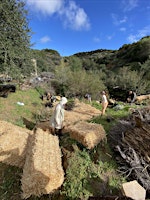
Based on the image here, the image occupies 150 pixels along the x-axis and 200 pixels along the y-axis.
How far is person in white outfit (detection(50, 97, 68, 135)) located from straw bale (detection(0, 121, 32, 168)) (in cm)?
116

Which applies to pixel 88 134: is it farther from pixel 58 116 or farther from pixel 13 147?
pixel 13 147

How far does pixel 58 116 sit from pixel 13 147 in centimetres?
193

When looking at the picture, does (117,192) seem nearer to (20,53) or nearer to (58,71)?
(20,53)

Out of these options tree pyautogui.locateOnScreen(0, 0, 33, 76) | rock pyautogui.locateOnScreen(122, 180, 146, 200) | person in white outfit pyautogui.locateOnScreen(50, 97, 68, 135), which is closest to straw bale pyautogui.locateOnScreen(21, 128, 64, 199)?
rock pyautogui.locateOnScreen(122, 180, 146, 200)

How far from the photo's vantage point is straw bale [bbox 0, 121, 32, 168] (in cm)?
468

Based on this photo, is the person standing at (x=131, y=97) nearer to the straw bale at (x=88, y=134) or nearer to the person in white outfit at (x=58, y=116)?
the straw bale at (x=88, y=134)

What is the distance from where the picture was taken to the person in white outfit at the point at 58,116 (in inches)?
238

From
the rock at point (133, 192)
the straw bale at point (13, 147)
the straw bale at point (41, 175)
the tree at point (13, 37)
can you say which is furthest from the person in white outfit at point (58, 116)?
the tree at point (13, 37)

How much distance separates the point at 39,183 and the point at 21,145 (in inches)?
82.4

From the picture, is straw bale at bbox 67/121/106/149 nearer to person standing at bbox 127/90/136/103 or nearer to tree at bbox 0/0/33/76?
tree at bbox 0/0/33/76

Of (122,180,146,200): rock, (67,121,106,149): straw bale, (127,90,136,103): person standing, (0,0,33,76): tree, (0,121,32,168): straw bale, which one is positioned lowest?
(0,121,32,168): straw bale

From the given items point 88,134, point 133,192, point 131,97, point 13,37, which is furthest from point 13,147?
point 131,97

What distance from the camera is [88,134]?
205 inches

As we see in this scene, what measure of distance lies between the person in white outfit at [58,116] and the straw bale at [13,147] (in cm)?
116
